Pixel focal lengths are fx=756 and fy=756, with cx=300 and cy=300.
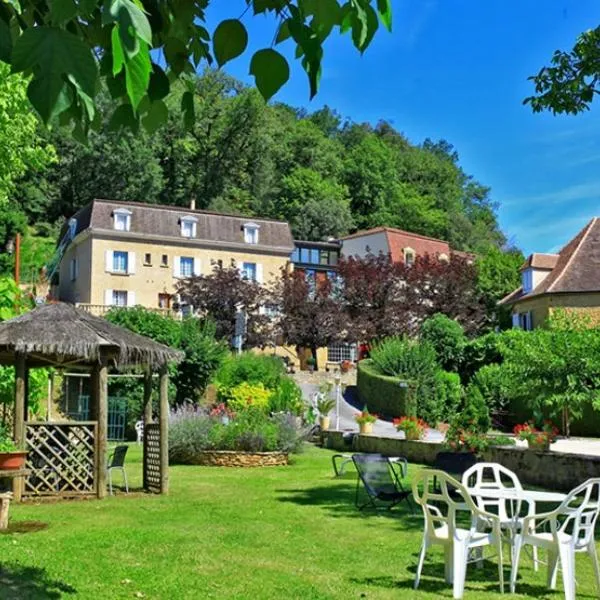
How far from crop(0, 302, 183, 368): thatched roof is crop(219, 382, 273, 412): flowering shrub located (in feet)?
33.9

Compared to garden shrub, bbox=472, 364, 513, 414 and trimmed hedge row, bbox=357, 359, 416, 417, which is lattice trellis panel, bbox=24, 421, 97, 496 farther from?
garden shrub, bbox=472, 364, 513, 414

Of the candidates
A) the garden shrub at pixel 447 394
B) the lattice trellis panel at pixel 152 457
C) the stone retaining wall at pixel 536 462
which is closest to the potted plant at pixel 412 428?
the stone retaining wall at pixel 536 462

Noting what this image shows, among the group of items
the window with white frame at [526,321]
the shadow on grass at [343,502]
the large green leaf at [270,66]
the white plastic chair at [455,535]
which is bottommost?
Result: the shadow on grass at [343,502]

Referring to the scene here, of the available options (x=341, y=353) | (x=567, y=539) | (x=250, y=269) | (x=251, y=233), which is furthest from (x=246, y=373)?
(x=567, y=539)

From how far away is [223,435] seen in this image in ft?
63.6

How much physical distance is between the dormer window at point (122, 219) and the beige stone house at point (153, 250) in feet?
0.20

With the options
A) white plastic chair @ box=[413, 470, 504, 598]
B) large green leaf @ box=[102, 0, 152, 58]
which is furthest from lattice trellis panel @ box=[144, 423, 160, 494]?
large green leaf @ box=[102, 0, 152, 58]

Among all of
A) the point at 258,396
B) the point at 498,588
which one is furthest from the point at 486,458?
the point at 258,396

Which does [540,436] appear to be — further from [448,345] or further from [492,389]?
[448,345]

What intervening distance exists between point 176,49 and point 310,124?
246 ft

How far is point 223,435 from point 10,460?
9.16 meters

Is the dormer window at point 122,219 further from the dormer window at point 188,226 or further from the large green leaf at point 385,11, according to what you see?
the large green leaf at point 385,11

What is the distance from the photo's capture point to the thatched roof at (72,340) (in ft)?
40.8

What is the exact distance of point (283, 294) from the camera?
42062 millimetres
